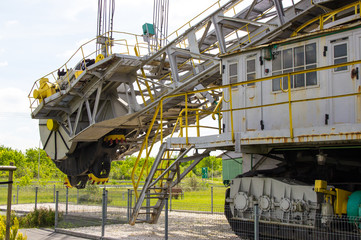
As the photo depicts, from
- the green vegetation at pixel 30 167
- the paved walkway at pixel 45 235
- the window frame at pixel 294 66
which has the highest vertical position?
the window frame at pixel 294 66

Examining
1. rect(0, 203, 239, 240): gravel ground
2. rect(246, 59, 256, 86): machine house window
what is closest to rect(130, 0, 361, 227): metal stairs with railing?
rect(0, 203, 239, 240): gravel ground

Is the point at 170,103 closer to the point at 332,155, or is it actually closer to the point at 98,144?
the point at 98,144

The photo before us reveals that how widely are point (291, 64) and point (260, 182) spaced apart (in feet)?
9.21

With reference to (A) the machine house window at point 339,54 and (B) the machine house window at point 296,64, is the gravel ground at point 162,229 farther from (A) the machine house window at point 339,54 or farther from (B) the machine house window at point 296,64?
(A) the machine house window at point 339,54

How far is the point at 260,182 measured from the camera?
30.6 ft

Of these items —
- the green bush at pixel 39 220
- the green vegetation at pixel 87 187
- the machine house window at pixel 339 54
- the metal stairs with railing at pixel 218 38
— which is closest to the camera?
the machine house window at pixel 339 54

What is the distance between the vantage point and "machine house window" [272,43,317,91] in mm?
9203

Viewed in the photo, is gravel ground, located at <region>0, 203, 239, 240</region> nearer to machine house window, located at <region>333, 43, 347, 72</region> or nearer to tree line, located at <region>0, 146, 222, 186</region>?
machine house window, located at <region>333, 43, 347, 72</region>

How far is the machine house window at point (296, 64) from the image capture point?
920cm

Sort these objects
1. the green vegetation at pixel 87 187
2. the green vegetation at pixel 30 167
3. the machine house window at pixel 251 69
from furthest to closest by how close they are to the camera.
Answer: the green vegetation at pixel 30 167, the green vegetation at pixel 87 187, the machine house window at pixel 251 69

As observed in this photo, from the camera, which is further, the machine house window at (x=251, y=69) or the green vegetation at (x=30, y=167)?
the green vegetation at (x=30, y=167)

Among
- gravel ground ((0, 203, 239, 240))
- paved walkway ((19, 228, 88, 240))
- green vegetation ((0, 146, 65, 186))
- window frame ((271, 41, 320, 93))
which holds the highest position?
window frame ((271, 41, 320, 93))

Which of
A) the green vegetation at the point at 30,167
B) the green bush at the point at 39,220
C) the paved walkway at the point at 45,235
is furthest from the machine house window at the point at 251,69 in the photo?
the green vegetation at the point at 30,167

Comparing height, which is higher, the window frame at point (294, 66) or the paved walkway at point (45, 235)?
the window frame at point (294, 66)
